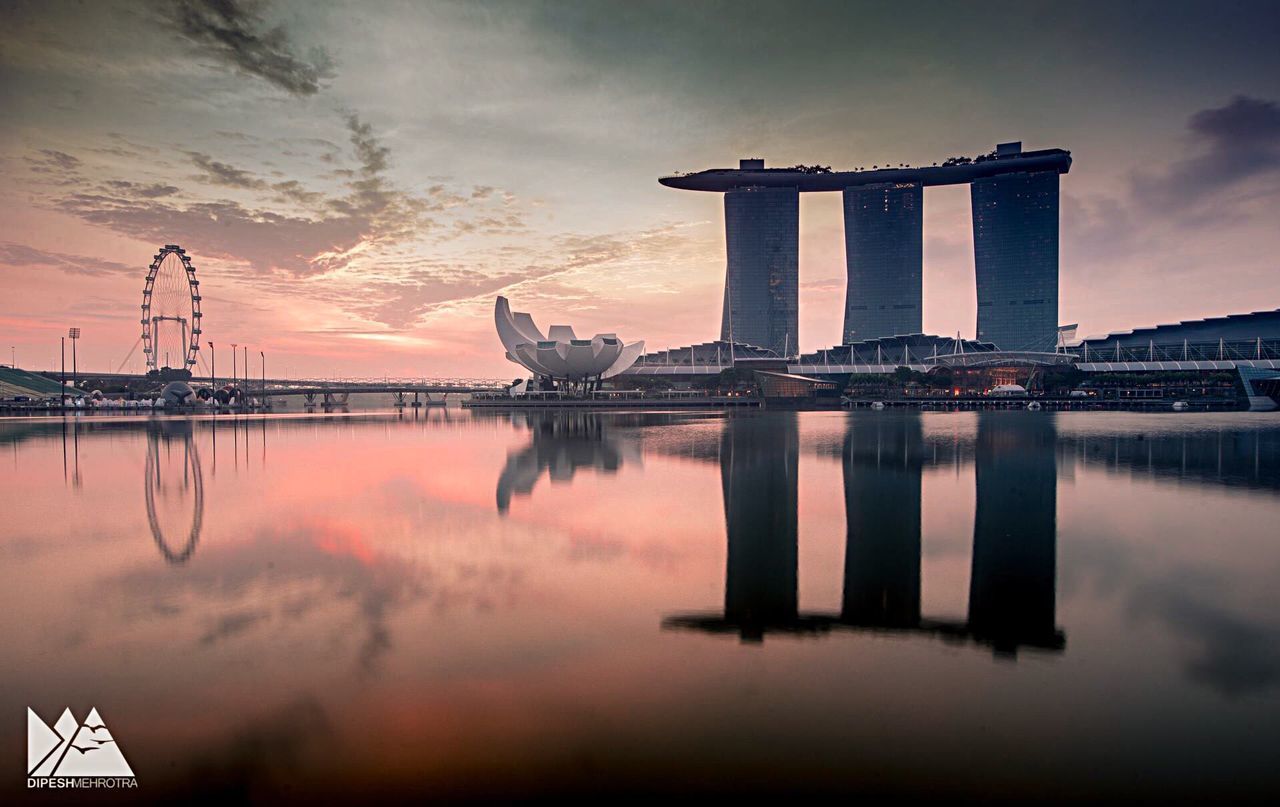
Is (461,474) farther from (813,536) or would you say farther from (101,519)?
(813,536)

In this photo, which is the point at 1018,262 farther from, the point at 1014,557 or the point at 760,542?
the point at 760,542

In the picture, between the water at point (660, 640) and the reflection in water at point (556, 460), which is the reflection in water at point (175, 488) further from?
the reflection in water at point (556, 460)

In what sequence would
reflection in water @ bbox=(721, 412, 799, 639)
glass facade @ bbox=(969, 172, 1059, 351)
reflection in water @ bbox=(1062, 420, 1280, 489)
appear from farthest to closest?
glass facade @ bbox=(969, 172, 1059, 351) → reflection in water @ bbox=(1062, 420, 1280, 489) → reflection in water @ bbox=(721, 412, 799, 639)

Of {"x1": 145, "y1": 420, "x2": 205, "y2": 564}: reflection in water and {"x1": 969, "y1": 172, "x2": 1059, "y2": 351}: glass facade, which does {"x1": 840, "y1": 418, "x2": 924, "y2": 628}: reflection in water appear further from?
{"x1": 969, "y1": 172, "x2": 1059, "y2": 351}: glass facade

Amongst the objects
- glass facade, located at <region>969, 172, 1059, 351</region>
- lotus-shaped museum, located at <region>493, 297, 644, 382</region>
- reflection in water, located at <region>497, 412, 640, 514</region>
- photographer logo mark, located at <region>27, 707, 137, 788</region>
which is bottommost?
photographer logo mark, located at <region>27, 707, 137, 788</region>

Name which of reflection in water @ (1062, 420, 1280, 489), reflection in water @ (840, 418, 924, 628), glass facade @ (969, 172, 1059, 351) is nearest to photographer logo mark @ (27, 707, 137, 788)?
reflection in water @ (840, 418, 924, 628)

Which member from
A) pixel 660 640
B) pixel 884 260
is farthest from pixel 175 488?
pixel 884 260
